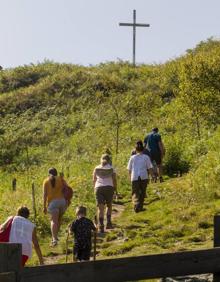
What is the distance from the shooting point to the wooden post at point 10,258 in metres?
5.53

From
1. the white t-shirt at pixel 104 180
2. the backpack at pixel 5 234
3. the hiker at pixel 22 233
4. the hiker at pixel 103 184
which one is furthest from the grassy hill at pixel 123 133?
the backpack at pixel 5 234

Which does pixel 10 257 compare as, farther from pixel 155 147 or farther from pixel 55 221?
pixel 155 147

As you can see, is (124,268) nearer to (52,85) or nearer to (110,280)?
(110,280)

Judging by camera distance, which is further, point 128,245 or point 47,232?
point 47,232

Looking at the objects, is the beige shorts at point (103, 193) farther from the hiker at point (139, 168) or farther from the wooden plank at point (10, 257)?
the wooden plank at point (10, 257)

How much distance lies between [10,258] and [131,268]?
1.26 m

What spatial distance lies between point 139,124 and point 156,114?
48.7 inches

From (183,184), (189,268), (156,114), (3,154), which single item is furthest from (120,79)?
(189,268)

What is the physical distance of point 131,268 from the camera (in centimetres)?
630

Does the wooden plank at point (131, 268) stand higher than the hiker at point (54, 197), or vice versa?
the hiker at point (54, 197)

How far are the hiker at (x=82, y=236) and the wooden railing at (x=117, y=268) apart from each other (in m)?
2.78

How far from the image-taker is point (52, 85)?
135ft

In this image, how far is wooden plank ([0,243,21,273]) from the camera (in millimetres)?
5531

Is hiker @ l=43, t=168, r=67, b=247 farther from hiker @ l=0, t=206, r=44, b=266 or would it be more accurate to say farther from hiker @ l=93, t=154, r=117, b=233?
hiker @ l=0, t=206, r=44, b=266
